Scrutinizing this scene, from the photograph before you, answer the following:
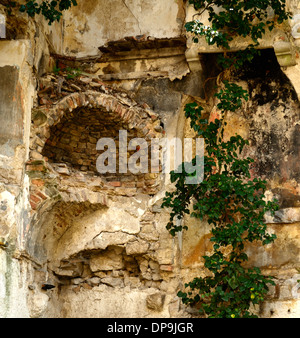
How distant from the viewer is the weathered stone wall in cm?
724

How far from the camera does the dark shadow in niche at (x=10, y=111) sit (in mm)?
7102

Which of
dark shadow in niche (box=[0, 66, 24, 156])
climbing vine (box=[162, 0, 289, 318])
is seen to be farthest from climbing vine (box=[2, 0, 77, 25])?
climbing vine (box=[162, 0, 289, 318])

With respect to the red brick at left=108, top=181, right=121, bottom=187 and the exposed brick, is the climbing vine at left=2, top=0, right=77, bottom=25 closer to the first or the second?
the red brick at left=108, top=181, right=121, bottom=187

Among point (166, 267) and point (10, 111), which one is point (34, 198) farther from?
point (166, 267)

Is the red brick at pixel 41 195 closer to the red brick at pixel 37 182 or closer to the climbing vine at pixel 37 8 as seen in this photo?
the red brick at pixel 37 182

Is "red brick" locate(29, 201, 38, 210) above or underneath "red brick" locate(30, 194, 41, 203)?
underneath

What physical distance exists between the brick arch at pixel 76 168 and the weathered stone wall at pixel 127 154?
14mm

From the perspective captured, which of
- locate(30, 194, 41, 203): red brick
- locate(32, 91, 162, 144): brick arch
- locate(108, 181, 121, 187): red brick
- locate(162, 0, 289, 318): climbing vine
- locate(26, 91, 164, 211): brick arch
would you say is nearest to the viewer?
locate(162, 0, 289, 318): climbing vine

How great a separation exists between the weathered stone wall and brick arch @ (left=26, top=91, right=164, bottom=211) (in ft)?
0.05

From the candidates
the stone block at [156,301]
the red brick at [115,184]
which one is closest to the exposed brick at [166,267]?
the stone block at [156,301]

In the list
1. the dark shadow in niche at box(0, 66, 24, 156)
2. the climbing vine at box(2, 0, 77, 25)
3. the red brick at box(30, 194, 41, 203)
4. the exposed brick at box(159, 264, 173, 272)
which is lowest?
the exposed brick at box(159, 264, 173, 272)

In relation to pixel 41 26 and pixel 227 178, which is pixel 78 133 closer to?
pixel 41 26

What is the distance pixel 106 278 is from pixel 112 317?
19.2 inches

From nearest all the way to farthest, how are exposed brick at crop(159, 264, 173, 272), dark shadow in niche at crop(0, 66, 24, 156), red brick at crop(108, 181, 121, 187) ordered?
dark shadow in niche at crop(0, 66, 24, 156) → exposed brick at crop(159, 264, 173, 272) → red brick at crop(108, 181, 121, 187)
